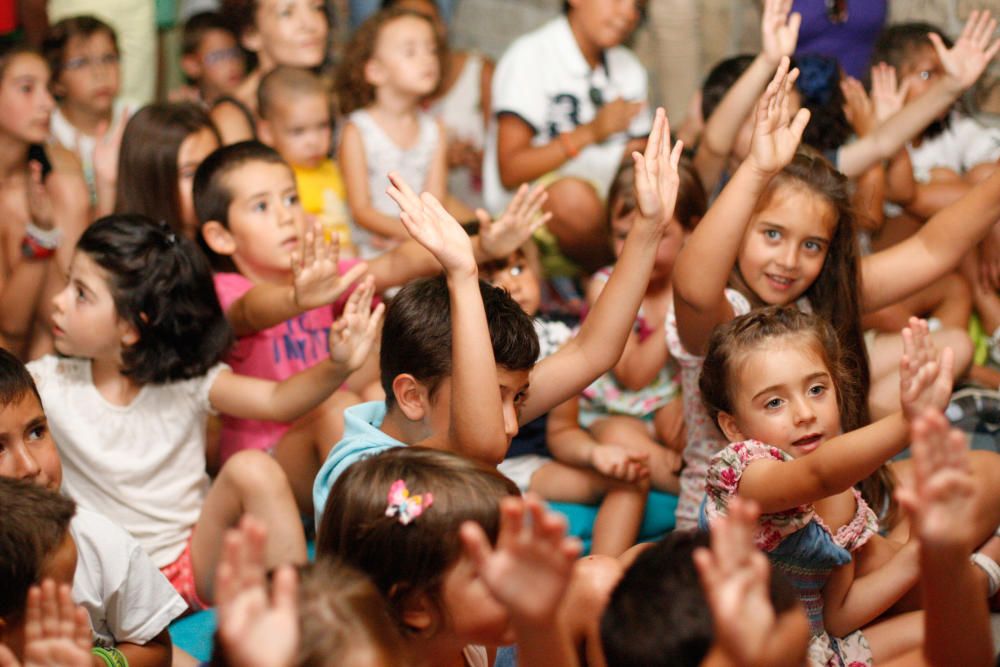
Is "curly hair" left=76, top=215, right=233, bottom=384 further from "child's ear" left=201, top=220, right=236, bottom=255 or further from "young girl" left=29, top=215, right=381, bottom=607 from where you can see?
"child's ear" left=201, top=220, right=236, bottom=255

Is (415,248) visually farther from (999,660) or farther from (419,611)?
(999,660)

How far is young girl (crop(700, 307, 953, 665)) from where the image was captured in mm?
1523

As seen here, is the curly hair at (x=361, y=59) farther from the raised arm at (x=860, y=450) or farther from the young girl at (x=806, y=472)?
the raised arm at (x=860, y=450)

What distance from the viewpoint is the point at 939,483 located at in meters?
1.16

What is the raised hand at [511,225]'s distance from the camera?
2.16 meters

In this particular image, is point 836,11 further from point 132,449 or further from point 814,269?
point 132,449

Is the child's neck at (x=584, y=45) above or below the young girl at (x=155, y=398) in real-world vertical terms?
above

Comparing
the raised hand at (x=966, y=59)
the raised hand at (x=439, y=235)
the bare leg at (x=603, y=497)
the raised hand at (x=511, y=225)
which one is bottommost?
the bare leg at (x=603, y=497)

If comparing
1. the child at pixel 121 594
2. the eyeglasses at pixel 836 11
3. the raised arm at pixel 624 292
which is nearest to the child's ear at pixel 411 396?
the raised arm at pixel 624 292

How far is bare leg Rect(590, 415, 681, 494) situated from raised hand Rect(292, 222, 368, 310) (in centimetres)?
65

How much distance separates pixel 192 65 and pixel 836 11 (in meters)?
2.04

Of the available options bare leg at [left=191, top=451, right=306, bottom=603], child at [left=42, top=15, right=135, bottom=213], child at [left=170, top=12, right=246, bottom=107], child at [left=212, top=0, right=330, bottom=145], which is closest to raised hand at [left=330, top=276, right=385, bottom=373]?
bare leg at [left=191, top=451, right=306, bottom=603]

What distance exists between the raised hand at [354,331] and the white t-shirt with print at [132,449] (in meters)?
0.37

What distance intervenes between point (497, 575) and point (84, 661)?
18.4 inches
